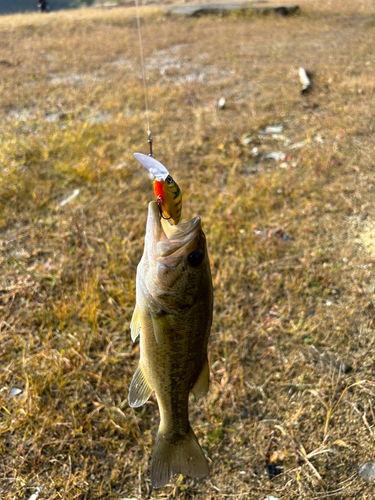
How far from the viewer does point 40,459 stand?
228cm

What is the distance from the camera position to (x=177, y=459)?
166 centimetres

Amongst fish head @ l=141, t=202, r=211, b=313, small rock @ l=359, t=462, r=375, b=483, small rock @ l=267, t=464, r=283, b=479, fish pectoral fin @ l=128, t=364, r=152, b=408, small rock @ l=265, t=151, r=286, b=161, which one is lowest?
small rock @ l=267, t=464, r=283, b=479

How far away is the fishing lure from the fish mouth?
0.13 feet

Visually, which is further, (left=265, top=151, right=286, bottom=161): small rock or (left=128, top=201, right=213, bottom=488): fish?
(left=265, top=151, right=286, bottom=161): small rock

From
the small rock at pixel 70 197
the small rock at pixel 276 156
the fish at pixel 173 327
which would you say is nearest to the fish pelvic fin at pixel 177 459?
the fish at pixel 173 327

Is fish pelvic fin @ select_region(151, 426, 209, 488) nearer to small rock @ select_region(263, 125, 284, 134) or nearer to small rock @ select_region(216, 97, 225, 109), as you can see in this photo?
small rock @ select_region(263, 125, 284, 134)

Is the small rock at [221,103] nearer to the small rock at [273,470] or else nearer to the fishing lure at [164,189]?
the fishing lure at [164,189]

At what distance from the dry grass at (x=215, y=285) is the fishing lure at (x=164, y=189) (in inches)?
70.4

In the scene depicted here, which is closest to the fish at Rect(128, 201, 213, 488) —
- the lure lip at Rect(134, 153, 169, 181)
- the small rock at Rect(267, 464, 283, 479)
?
the lure lip at Rect(134, 153, 169, 181)

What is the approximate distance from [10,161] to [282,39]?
10579 mm

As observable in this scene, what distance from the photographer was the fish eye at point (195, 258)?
133 centimetres

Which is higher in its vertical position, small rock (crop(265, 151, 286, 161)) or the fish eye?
the fish eye

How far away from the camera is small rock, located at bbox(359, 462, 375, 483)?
2.19 metres

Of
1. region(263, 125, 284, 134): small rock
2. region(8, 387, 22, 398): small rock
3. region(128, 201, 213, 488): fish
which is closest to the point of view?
region(128, 201, 213, 488): fish
